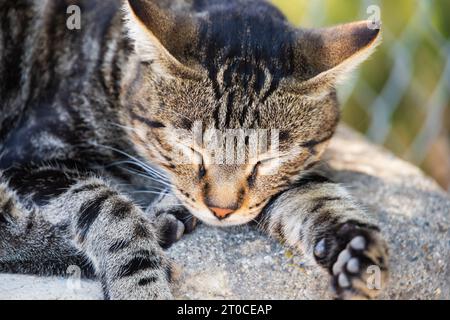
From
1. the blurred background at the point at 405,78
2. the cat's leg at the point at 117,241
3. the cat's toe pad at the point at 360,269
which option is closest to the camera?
the cat's toe pad at the point at 360,269

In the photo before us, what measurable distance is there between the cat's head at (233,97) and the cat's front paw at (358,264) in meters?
0.27

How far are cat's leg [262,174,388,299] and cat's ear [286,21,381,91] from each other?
28cm

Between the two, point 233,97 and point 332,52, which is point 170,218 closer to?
point 233,97

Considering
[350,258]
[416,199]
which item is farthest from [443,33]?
[350,258]

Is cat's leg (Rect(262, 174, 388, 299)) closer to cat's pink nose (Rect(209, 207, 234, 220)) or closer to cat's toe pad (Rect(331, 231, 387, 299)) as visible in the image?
cat's toe pad (Rect(331, 231, 387, 299))

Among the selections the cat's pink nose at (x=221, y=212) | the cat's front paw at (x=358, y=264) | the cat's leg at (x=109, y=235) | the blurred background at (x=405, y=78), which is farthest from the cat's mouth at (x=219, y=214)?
the blurred background at (x=405, y=78)

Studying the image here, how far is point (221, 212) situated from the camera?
1572 mm

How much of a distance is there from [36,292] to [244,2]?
0.99 m

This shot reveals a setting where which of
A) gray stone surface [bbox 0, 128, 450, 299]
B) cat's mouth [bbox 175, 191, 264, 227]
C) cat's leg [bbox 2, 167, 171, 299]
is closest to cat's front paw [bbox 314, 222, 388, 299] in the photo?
gray stone surface [bbox 0, 128, 450, 299]

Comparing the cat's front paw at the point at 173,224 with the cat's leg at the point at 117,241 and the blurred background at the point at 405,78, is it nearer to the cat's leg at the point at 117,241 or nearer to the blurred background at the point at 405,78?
the cat's leg at the point at 117,241

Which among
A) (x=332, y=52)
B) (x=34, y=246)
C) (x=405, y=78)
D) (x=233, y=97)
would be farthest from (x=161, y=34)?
(x=405, y=78)

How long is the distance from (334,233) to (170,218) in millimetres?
433

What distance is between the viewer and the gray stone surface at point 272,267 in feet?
5.01
